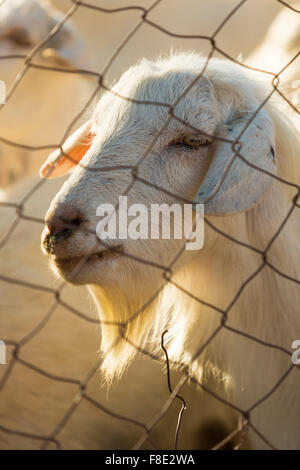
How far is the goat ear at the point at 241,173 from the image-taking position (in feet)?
6.02

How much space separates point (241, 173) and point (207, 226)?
0.26m

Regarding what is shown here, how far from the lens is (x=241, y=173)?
1856mm

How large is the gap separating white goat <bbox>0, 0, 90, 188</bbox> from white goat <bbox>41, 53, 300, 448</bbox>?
2.55 meters

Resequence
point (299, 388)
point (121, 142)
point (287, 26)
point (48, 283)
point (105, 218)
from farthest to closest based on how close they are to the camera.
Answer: point (287, 26) → point (48, 283) → point (299, 388) → point (121, 142) → point (105, 218)

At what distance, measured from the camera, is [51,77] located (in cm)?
556

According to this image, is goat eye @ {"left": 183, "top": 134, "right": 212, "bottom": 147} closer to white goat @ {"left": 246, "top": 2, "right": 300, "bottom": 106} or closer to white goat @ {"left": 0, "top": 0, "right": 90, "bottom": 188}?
white goat @ {"left": 246, "top": 2, "right": 300, "bottom": 106}

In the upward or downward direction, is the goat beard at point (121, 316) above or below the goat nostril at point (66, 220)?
below

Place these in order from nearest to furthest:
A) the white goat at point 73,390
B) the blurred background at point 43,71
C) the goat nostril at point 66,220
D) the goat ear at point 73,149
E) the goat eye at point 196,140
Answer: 1. the goat nostril at point 66,220
2. the goat eye at point 196,140
3. the goat ear at point 73,149
4. the white goat at point 73,390
5. the blurred background at point 43,71

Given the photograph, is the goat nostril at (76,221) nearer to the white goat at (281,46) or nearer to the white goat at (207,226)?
the white goat at (207,226)

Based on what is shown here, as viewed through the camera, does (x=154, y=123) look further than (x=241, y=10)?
No

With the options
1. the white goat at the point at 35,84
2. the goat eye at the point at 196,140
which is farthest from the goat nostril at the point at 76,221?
the white goat at the point at 35,84

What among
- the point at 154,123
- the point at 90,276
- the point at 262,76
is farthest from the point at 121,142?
the point at 262,76
